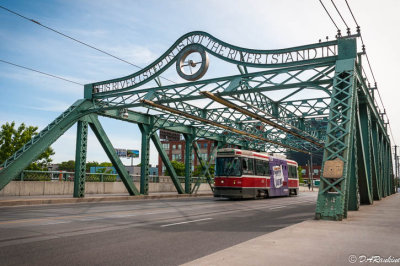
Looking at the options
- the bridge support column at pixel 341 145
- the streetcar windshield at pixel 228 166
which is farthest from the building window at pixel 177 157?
the bridge support column at pixel 341 145

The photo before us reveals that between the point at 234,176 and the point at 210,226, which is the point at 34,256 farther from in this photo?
the point at 234,176

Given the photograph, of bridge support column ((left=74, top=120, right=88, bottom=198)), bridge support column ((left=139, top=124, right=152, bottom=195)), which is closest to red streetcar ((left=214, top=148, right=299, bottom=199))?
bridge support column ((left=139, top=124, right=152, bottom=195))

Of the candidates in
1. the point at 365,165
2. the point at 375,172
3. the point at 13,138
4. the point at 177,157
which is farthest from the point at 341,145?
the point at 177,157

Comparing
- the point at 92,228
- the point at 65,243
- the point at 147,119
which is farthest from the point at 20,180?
the point at 65,243

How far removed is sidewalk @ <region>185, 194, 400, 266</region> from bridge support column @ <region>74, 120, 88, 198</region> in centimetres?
1605

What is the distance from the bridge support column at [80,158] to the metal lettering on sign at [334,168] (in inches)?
599

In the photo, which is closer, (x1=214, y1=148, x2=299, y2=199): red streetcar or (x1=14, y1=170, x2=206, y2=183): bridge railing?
(x1=14, y1=170, x2=206, y2=183): bridge railing

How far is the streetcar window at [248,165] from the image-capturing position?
23.5 meters

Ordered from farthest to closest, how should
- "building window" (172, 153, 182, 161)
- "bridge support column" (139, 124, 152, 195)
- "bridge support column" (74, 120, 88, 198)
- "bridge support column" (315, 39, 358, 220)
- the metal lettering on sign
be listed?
"building window" (172, 153, 182, 161)
"bridge support column" (139, 124, 152, 195)
"bridge support column" (74, 120, 88, 198)
the metal lettering on sign
"bridge support column" (315, 39, 358, 220)

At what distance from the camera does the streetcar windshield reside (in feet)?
76.8

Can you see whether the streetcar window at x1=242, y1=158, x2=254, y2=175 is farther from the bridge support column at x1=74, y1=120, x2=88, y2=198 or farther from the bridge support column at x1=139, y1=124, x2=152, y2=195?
the bridge support column at x1=74, y1=120, x2=88, y2=198

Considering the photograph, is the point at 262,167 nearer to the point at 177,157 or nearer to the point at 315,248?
the point at 315,248

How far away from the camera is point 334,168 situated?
36.9 ft

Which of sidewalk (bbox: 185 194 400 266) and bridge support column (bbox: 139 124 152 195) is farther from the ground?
bridge support column (bbox: 139 124 152 195)
